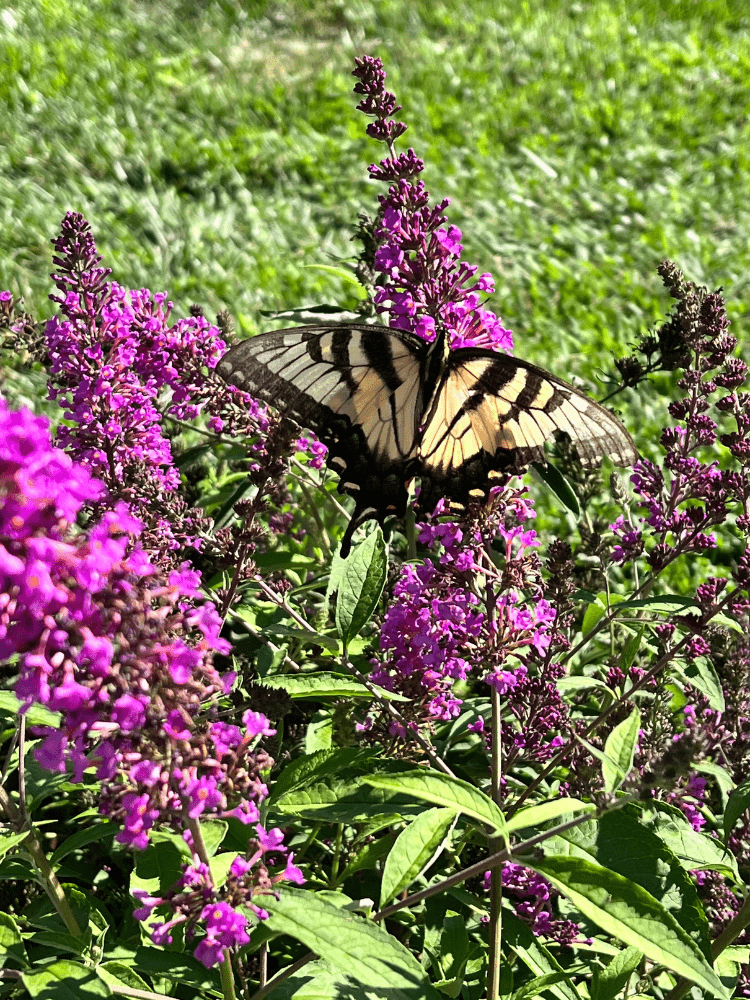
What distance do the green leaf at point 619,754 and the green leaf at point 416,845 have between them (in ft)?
1.12

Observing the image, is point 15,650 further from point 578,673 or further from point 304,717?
point 578,673

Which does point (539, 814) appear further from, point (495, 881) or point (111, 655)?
point (111, 655)

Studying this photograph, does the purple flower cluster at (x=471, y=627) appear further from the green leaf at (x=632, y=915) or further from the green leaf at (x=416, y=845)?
the green leaf at (x=632, y=915)

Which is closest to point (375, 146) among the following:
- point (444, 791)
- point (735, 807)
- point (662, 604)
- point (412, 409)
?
point (412, 409)

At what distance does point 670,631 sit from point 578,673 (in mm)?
942

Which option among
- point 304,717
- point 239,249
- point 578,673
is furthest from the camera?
point 239,249

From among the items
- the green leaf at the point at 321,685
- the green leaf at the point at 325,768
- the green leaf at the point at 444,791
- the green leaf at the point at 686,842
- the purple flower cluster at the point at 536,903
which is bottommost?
the purple flower cluster at the point at 536,903

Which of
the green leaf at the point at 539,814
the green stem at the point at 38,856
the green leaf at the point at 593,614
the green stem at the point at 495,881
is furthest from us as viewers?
the green leaf at the point at 593,614

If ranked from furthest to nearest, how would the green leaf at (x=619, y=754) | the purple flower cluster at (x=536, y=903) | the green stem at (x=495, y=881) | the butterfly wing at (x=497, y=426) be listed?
the purple flower cluster at (x=536, y=903) → the butterfly wing at (x=497, y=426) → the green stem at (x=495, y=881) → the green leaf at (x=619, y=754)

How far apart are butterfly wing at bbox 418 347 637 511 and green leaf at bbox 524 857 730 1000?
0.99 m

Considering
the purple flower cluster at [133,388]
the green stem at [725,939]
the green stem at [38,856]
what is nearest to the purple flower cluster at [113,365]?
the purple flower cluster at [133,388]

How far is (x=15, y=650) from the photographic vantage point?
5.10ft

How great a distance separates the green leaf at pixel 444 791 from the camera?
1825 millimetres

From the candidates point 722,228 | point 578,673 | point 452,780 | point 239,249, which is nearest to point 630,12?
point 722,228
